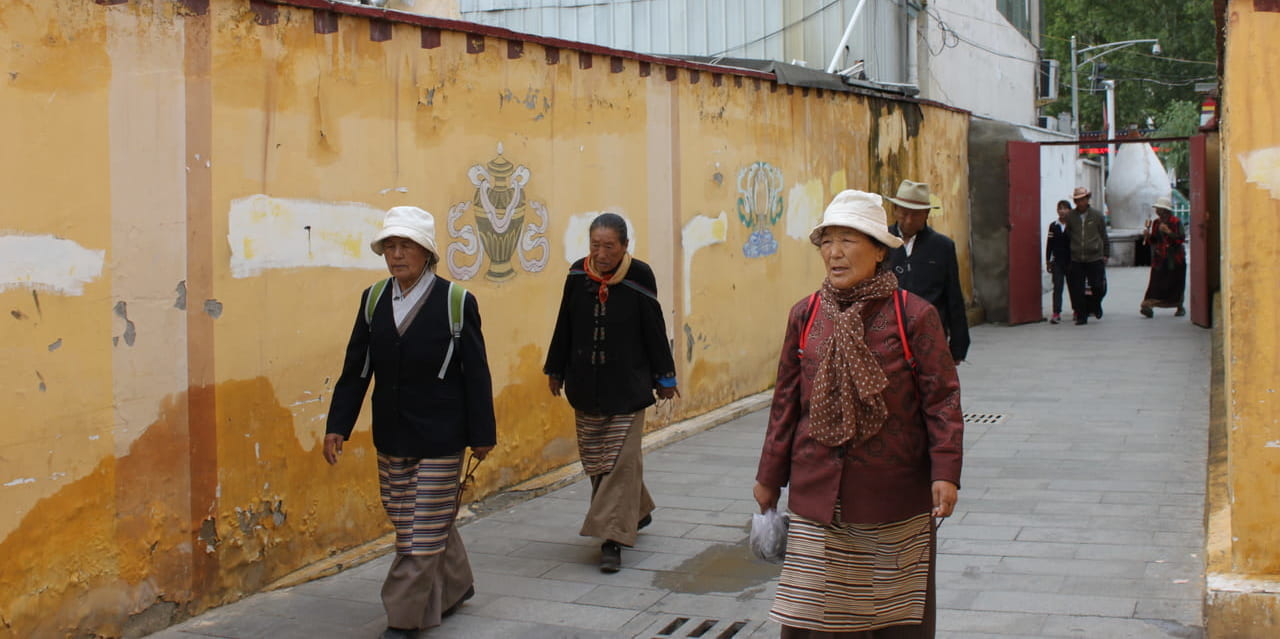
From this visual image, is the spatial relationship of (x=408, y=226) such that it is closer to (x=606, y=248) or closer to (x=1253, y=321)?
(x=606, y=248)

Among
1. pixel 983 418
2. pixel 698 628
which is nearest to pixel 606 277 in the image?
pixel 698 628

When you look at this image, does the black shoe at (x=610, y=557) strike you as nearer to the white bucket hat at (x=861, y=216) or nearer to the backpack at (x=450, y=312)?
the backpack at (x=450, y=312)

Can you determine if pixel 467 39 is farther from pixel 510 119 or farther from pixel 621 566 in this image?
pixel 621 566

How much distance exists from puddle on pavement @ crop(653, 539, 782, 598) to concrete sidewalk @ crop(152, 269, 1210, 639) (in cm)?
1

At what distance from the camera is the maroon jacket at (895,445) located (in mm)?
3855

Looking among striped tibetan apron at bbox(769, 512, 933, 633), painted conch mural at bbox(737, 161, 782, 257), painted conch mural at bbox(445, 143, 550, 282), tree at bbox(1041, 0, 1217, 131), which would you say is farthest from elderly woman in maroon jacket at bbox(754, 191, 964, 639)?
tree at bbox(1041, 0, 1217, 131)

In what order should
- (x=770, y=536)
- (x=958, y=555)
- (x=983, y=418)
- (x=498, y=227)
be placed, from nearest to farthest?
(x=770, y=536)
(x=958, y=555)
(x=498, y=227)
(x=983, y=418)

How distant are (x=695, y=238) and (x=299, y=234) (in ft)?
15.0

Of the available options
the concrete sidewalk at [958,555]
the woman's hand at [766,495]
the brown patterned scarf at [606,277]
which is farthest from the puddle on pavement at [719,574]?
the woman's hand at [766,495]

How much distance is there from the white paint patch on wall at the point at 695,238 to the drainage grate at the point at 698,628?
4.88 metres

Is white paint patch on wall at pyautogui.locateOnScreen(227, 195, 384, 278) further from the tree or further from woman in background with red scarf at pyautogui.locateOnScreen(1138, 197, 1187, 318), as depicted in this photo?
the tree

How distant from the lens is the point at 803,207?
12.2m

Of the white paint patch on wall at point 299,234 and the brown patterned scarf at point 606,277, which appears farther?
the brown patterned scarf at point 606,277

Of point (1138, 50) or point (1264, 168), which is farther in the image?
point (1138, 50)
